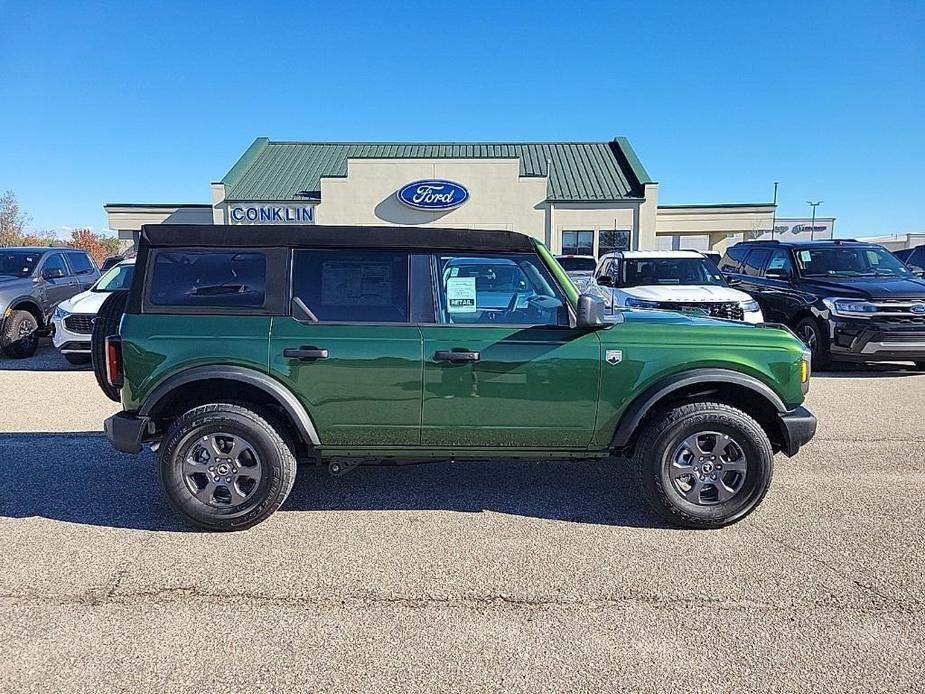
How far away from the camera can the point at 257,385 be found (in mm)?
3678

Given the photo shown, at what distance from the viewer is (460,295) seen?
12.7 feet

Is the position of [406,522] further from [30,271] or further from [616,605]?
[30,271]

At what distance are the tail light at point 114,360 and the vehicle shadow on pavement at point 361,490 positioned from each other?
35.8 inches

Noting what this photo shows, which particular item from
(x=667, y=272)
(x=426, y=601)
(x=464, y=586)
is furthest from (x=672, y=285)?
(x=426, y=601)

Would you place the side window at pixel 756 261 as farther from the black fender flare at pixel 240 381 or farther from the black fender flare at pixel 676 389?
the black fender flare at pixel 240 381

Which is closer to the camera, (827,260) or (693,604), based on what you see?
(693,604)

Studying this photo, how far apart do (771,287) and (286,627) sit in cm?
952

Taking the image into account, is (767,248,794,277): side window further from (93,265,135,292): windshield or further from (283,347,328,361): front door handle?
(93,265,135,292): windshield

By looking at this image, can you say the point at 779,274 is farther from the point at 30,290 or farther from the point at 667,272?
the point at 30,290

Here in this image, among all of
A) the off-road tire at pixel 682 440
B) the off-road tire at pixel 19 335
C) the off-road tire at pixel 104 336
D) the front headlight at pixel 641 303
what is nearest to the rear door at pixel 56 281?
the off-road tire at pixel 19 335

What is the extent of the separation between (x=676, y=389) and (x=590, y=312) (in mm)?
737

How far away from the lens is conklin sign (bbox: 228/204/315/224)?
26.5m

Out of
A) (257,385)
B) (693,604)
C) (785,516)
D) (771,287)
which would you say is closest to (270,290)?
(257,385)

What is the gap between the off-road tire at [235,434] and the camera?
3701mm
